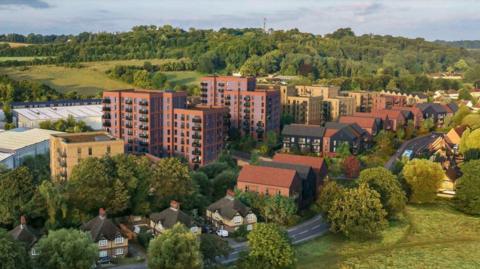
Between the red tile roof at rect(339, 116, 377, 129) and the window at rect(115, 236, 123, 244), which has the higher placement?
the red tile roof at rect(339, 116, 377, 129)

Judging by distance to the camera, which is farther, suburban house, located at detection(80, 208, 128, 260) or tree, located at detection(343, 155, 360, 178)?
tree, located at detection(343, 155, 360, 178)

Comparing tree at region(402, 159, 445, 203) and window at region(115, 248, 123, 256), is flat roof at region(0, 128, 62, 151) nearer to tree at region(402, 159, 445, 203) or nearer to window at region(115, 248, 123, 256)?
window at region(115, 248, 123, 256)

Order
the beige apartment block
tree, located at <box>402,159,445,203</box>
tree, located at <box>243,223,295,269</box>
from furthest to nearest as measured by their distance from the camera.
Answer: tree, located at <box>402,159,445,203</box>
the beige apartment block
tree, located at <box>243,223,295,269</box>

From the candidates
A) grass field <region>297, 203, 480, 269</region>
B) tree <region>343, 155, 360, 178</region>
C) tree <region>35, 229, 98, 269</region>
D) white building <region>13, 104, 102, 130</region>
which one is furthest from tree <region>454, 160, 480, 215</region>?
white building <region>13, 104, 102, 130</region>

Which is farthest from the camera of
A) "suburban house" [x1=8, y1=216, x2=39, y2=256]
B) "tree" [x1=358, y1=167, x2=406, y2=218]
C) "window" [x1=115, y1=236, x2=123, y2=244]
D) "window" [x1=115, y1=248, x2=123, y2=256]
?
"tree" [x1=358, y1=167, x2=406, y2=218]

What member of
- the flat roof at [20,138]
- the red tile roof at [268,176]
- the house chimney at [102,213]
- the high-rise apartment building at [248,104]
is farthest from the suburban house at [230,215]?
the high-rise apartment building at [248,104]

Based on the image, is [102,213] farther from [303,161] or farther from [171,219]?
[303,161]

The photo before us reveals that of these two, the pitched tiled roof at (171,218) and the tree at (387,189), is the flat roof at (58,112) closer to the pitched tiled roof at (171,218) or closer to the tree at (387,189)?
the pitched tiled roof at (171,218)
